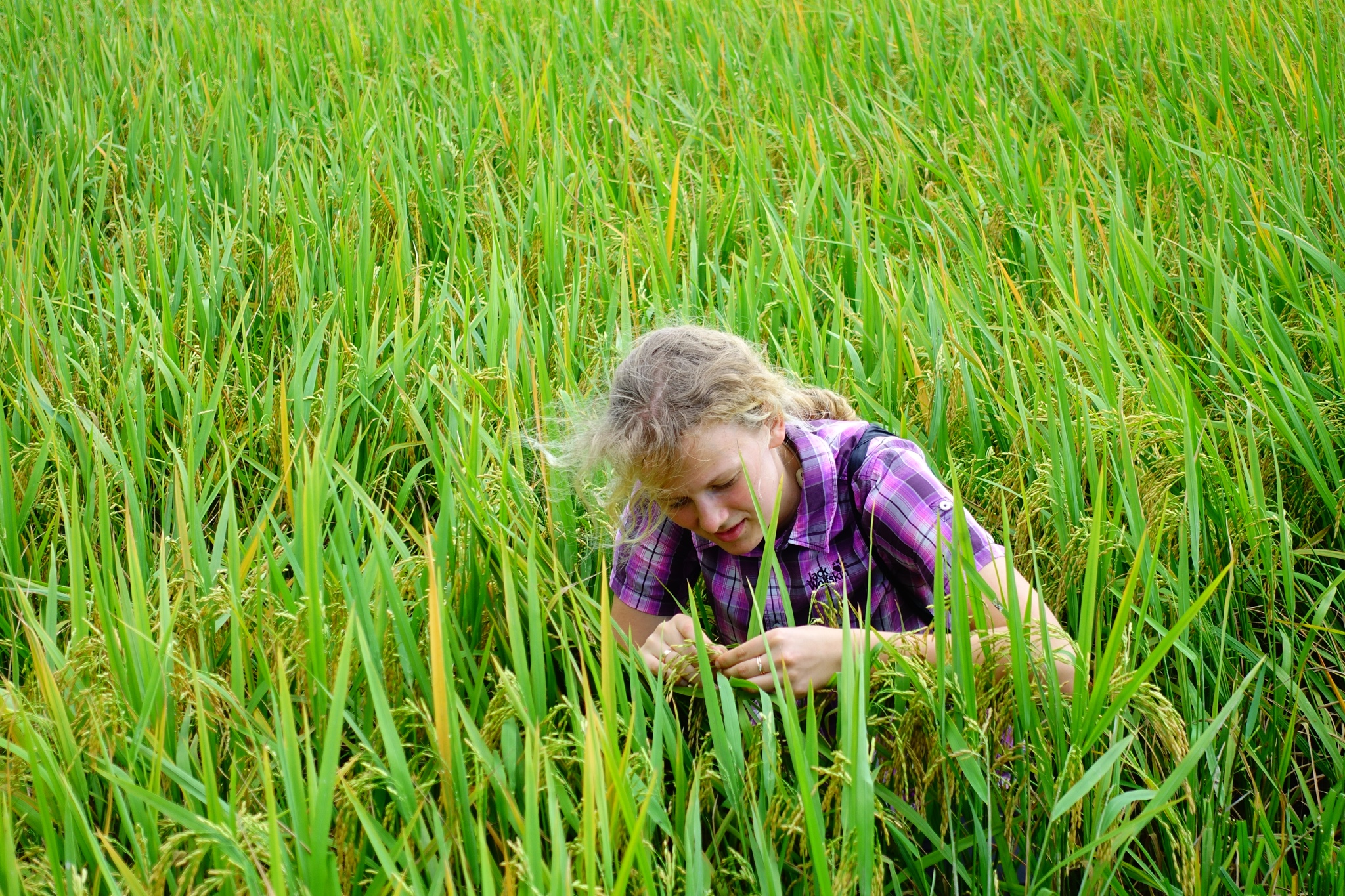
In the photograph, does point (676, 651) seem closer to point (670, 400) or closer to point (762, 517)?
point (762, 517)

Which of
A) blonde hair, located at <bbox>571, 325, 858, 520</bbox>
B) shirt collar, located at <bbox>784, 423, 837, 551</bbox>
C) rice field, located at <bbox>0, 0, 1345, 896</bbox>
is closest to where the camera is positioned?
rice field, located at <bbox>0, 0, 1345, 896</bbox>

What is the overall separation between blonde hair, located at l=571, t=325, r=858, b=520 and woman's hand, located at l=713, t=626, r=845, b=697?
26cm

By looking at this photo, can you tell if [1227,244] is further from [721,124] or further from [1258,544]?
[721,124]

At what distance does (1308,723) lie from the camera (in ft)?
4.98

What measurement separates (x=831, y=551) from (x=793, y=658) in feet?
1.03

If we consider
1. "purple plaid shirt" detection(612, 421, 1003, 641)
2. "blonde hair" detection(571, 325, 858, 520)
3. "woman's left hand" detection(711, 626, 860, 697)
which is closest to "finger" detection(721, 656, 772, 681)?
"woman's left hand" detection(711, 626, 860, 697)

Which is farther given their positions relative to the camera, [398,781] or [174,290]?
[174,290]

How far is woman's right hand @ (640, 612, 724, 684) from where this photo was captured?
124 centimetres

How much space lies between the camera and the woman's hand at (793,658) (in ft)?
4.11

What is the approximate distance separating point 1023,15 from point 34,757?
4152mm

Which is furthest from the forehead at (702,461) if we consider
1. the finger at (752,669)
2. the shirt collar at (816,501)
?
the finger at (752,669)

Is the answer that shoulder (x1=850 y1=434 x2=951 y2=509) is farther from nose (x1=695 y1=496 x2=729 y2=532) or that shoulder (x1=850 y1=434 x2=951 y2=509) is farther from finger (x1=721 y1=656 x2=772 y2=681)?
finger (x1=721 y1=656 x2=772 y2=681)

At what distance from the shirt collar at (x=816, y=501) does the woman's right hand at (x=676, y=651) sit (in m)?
0.27

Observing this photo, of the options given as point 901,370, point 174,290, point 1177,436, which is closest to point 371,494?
point 174,290
